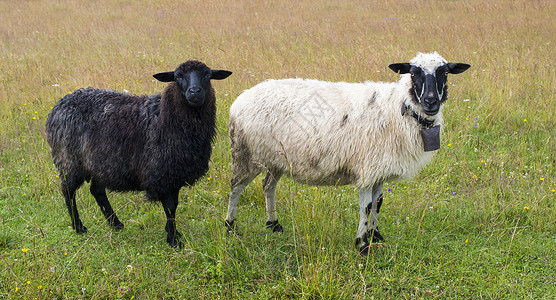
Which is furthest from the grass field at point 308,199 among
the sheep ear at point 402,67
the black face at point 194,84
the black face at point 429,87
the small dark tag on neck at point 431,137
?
the sheep ear at point 402,67

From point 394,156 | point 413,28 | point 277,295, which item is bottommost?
point 277,295

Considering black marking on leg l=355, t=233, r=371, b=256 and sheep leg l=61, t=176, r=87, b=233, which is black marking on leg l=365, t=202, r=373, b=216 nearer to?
black marking on leg l=355, t=233, r=371, b=256

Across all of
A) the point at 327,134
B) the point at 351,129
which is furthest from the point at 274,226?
the point at 351,129

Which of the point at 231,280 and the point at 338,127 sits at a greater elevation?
the point at 338,127

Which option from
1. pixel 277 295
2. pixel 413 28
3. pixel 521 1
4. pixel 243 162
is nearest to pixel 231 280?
pixel 277 295

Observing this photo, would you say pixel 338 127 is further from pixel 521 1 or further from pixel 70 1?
pixel 70 1

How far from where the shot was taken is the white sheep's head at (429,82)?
369cm

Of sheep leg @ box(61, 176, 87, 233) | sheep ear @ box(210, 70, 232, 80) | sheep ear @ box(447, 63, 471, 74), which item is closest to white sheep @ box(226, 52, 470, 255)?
sheep ear @ box(447, 63, 471, 74)

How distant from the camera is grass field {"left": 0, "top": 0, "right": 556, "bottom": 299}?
3682mm

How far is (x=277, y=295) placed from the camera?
11.6 feet

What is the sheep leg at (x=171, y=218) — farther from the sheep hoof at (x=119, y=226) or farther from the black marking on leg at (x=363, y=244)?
the black marking on leg at (x=363, y=244)

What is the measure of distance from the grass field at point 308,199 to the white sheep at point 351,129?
364mm

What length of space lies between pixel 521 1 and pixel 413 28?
5.43 m

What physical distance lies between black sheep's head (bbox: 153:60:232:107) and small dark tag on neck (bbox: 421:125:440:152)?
2.20 meters
